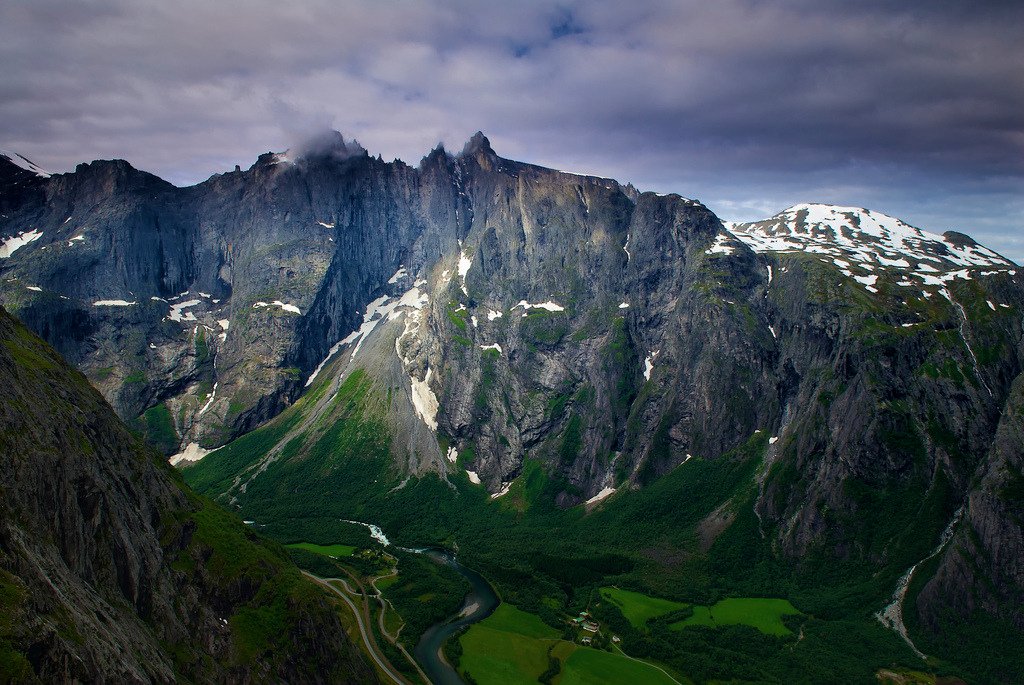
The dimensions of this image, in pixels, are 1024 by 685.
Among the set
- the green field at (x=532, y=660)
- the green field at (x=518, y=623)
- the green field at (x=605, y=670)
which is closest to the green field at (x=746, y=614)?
the green field at (x=605, y=670)

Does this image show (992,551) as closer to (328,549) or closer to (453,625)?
(453,625)

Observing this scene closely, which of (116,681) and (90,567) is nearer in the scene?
(116,681)

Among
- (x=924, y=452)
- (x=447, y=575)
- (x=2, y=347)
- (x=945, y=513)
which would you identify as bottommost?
(x=447, y=575)

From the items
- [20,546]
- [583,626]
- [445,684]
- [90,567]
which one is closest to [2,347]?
[90,567]

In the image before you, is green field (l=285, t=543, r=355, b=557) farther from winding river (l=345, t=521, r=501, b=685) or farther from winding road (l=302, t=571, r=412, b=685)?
winding road (l=302, t=571, r=412, b=685)

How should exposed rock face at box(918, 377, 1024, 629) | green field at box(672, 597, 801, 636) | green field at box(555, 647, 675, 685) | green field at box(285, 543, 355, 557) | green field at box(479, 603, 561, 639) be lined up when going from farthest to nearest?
green field at box(285, 543, 355, 557)
green field at box(672, 597, 801, 636)
green field at box(479, 603, 561, 639)
exposed rock face at box(918, 377, 1024, 629)
green field at box(555, 647, 675, 685)

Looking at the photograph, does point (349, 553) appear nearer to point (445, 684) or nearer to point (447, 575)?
point (447, 575)

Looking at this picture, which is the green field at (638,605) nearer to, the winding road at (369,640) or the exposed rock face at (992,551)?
the exposed rock face at (992,551)

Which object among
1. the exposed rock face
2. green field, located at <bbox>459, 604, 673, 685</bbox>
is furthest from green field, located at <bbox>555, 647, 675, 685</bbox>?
the exposed rock face
